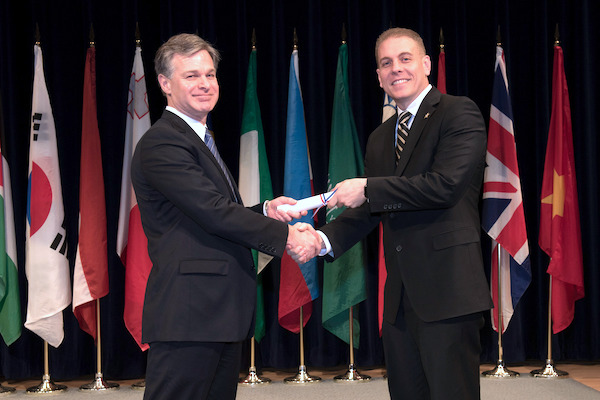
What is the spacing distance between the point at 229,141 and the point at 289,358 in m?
1.88

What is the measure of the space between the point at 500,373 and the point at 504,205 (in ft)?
4.23

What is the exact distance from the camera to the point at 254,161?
5.21 m

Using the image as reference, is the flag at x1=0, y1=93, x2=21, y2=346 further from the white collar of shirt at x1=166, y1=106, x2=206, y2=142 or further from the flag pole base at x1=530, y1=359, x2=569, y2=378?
the flag pole base at x1=530, y1=359, x2=569, y2=378

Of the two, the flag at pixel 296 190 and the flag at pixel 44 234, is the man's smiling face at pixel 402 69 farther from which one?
the flag at pixel 44 234

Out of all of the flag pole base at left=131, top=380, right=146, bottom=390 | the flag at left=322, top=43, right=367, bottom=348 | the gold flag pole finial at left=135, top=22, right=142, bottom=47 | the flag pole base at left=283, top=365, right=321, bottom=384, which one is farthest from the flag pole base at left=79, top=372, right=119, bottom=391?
the gold flag pole finial at left=135, top=22, right=142, bottom=47

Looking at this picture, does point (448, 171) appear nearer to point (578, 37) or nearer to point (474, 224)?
point (474, 224)

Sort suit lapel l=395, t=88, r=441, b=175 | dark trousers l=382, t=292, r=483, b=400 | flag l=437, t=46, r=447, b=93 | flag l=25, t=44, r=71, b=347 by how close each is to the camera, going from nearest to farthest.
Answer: dark trousers l=382, t=292, r=483, b=400 < suit lapel l=395, t=88, r=441, b=175 < flag l=25, t=44, r=71, b=347 < flag l=437, t=46, r=447, b=93

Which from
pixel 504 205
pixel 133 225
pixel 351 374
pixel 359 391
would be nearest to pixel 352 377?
pixel 351 374

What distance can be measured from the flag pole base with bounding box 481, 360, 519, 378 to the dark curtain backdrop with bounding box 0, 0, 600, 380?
43 centimetres

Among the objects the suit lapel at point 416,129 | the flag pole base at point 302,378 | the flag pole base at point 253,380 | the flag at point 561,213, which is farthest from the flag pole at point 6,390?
the flag at point 561,213

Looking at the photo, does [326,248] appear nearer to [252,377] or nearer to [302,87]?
[252,377]

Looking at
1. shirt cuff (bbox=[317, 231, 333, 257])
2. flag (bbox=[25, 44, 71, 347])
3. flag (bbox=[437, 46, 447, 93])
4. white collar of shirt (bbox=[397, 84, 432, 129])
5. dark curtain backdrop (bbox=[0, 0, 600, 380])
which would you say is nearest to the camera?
white collar of shirt (bbox=[397, 84, 432, 129])

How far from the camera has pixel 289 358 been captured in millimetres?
5699

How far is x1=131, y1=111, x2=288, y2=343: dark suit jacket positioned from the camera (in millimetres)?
2301
